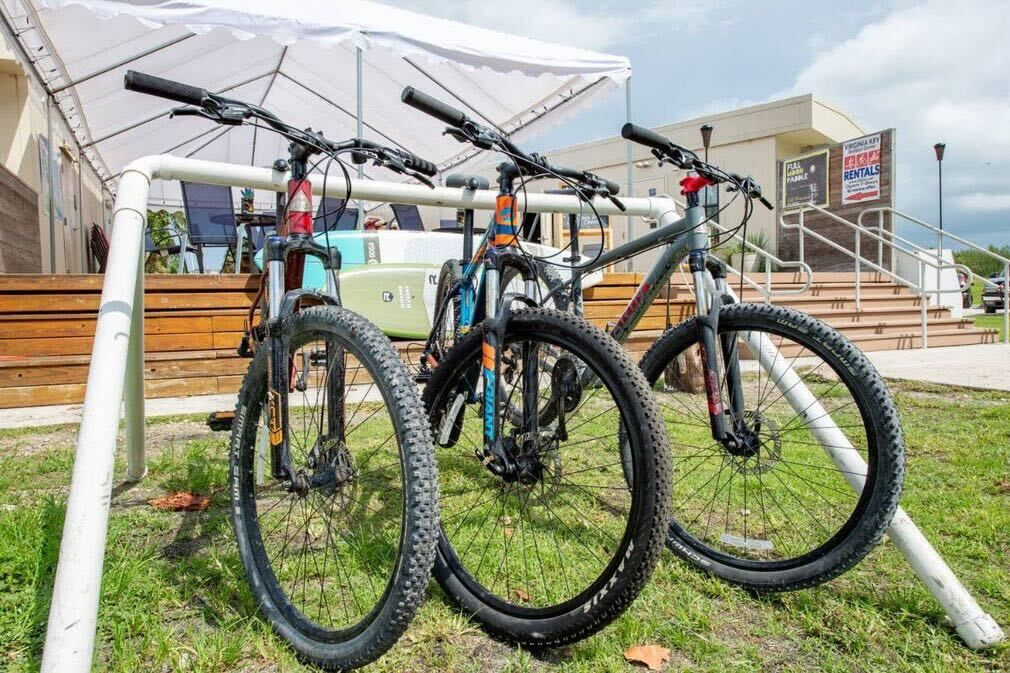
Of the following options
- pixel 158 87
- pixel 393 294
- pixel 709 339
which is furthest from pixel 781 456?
pixel 393 294

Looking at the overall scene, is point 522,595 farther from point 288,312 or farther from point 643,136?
point 643,136

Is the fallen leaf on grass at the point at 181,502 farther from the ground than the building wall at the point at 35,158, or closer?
closer

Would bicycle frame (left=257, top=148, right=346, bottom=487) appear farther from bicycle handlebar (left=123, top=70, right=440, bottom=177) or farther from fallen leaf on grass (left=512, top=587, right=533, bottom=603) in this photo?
fallen leaf on grass (left=512, top=587, right=533, bottom=603)

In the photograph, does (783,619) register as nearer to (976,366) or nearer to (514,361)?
(514,361)

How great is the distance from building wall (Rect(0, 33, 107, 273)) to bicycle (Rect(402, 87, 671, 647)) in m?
4.96

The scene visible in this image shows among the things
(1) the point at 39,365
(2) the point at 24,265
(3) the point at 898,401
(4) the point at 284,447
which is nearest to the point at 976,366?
(3) the point at 898,401

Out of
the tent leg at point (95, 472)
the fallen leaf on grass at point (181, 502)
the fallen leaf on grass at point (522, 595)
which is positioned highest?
the tent leg at point (95, 472)

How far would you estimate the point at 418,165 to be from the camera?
1.86 meters

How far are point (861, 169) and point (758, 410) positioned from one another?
41.7 ft

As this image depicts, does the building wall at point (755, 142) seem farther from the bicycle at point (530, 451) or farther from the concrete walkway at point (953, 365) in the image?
the bicycle at point (530, 451)

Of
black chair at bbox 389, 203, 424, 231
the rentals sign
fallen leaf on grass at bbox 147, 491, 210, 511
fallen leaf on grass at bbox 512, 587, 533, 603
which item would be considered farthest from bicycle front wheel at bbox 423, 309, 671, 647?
the rentals sign

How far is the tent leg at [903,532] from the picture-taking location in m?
1.55

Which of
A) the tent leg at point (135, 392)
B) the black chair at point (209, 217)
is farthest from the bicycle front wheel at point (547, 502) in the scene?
the black chair at point (209, 217)

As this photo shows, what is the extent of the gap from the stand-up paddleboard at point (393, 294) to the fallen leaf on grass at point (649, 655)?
3831mm
